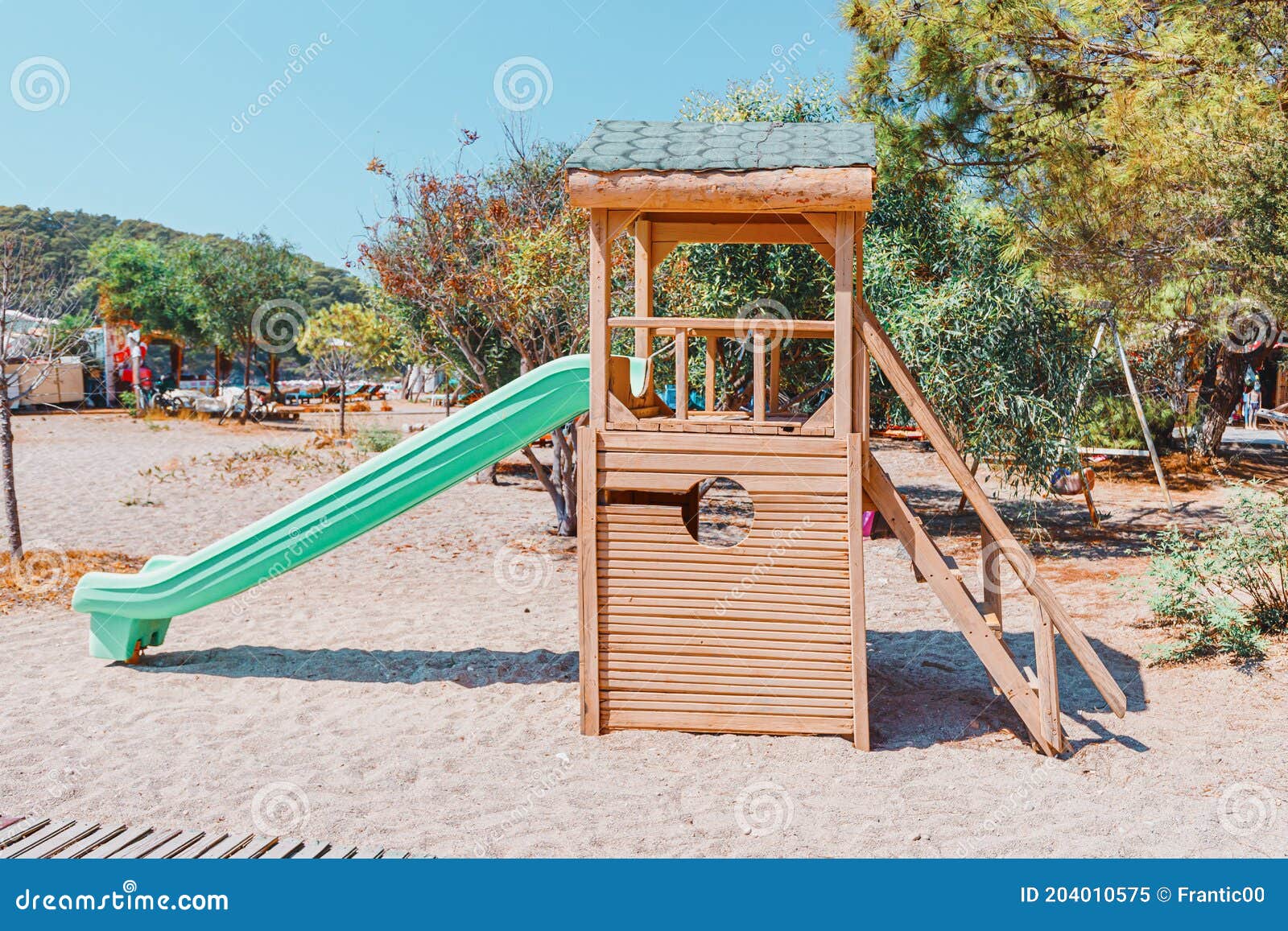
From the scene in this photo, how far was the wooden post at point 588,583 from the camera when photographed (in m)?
5.70

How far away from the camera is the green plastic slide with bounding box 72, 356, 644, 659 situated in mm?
6035

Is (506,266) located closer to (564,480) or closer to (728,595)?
(564,480)

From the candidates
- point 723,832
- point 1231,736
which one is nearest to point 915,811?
point 723,832

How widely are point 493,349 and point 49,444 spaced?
36.0 feet

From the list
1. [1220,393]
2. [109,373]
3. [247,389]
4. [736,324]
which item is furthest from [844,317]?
[109,373]

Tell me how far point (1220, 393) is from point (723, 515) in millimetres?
10305

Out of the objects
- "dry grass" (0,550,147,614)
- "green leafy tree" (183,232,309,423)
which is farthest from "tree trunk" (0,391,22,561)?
"green leafy tree" (183,232,309,423)

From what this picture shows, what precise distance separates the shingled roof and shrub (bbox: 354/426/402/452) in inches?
515

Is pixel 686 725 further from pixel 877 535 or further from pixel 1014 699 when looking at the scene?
Result: pixel 877 535

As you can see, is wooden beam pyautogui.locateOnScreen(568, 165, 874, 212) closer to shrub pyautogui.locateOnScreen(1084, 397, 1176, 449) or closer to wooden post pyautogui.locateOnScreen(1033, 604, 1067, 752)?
wooden post pyautogui.locateOnScreen(1033, 604, 1067, 752)

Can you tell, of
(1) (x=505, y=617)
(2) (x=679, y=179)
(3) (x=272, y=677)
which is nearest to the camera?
(2) (x=679, y=179)

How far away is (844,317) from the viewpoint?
219 inches

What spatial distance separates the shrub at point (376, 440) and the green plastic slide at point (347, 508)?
36.9 feet

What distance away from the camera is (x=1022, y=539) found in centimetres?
1257
